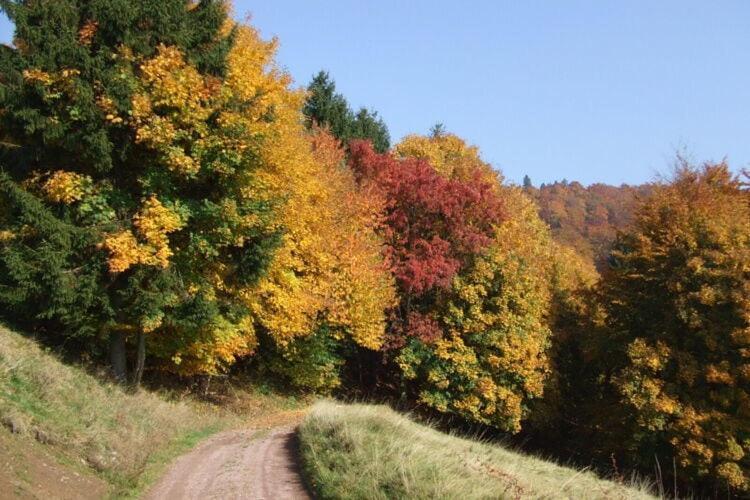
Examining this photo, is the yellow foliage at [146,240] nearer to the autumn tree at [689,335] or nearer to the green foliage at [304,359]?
the green foliage at [304,359]

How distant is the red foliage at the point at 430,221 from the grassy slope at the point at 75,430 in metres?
17.1

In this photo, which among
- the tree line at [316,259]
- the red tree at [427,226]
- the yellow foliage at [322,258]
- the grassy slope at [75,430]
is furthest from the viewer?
the red tree at [427,226]

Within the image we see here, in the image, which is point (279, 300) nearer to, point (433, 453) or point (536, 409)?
point (433, 453)

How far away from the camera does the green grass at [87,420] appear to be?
11.0 metres

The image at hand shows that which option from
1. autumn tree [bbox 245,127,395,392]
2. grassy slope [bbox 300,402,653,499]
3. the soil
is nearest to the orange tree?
autumn tree [bbox 245,127,395,392]

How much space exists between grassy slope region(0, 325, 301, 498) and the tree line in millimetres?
2087

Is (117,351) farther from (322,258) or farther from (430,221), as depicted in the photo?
(430,221)

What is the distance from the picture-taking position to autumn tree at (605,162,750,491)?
24469 millimetres

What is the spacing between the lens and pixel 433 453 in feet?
36.5

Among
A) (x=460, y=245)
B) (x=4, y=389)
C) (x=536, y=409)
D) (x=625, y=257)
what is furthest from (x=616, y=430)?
(x=4, y=389)

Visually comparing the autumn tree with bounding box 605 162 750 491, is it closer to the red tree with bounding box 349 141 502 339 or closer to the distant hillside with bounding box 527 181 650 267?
the red tree with bounding box 349 141 502 339

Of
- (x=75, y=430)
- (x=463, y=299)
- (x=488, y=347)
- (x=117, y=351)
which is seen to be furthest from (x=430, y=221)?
(x=75, y=430)

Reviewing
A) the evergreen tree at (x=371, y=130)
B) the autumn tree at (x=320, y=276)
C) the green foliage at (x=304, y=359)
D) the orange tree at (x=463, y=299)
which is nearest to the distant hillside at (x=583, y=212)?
the evergreen tree at (x=371, y=130)

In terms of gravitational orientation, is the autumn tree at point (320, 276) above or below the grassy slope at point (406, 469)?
above
